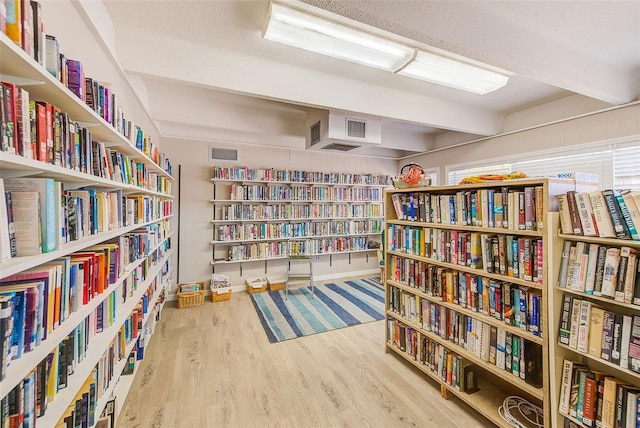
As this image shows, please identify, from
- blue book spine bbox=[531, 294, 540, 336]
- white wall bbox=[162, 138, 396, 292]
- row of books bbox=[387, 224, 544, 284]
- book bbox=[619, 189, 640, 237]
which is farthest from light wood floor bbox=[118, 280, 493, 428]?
book bbox=[619, 189, 640, 237]

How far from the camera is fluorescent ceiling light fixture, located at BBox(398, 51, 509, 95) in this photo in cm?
211

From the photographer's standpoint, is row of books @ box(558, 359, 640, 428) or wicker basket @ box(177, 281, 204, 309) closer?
row of books @ box(558, 359, 640, 428)

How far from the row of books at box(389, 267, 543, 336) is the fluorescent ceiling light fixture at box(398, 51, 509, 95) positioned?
1.65 m

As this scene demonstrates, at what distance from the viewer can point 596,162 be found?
110 inches

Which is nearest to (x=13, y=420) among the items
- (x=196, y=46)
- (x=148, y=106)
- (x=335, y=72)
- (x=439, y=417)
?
(x=439, y=417)

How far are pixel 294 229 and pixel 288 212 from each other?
1.05 feet

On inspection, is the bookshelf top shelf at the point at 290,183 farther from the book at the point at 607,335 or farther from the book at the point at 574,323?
the book at the point at 607,335

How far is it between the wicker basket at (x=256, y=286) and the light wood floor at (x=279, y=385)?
1.20 meters

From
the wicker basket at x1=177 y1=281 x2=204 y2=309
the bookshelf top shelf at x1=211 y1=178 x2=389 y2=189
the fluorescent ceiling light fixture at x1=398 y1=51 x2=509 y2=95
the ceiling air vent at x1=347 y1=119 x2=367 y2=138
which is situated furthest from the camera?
the bookshelf top shelf at x1=211 y1=178 x2=389 y2=189

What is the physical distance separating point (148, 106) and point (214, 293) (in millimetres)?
2558

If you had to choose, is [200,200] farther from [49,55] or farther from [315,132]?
[49,55]

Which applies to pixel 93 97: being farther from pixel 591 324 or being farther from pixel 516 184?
pixel 591 324

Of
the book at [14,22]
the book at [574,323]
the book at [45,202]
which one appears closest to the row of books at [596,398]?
the book at [574,323]

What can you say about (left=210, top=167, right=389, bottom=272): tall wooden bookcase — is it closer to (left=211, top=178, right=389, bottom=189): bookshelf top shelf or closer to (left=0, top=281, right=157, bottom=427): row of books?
(left=211, top=178, right=389, bottom=189): bookshelf top shelf
